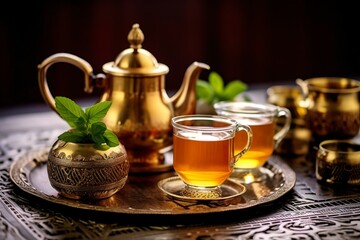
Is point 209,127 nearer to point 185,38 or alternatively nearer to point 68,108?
point 68,108

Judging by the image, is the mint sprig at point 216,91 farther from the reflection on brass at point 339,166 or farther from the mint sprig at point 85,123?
the mint sprig at point 85,123

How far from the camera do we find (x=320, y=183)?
144 centimetres

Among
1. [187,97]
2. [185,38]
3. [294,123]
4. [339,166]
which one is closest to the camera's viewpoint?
[339,166]

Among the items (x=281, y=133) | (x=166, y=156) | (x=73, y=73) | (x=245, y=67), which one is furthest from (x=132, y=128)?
(x=245, y=67)

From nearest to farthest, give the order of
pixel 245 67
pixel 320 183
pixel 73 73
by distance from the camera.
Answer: pixel 320 183, pixel 73 73, pixel 245 67

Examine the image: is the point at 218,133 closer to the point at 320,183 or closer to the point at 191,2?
the point at 320,183

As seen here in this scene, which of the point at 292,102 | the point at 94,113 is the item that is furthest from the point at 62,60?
the point at 292,102

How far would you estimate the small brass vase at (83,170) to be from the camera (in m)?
1.25

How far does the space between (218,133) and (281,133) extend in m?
0.29

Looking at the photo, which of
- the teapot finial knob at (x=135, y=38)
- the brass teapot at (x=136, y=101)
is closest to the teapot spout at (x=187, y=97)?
the brass teapot at (x=136, y=101)

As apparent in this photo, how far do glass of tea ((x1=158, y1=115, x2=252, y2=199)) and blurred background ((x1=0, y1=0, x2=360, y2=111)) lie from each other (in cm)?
191

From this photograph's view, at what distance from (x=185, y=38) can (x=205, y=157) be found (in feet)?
7.38

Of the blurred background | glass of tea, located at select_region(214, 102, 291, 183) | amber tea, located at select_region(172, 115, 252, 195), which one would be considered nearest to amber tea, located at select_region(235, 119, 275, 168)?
glass of tea, located at select_region(214, 102, 291, 183)

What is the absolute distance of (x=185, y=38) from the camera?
11.5 ft
